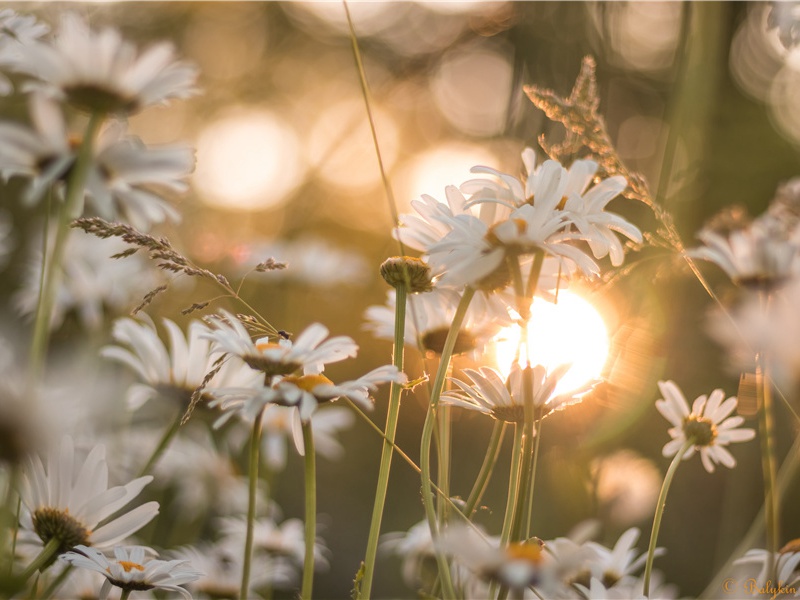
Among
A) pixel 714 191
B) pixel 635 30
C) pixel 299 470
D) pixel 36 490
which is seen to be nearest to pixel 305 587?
pixel 36 490

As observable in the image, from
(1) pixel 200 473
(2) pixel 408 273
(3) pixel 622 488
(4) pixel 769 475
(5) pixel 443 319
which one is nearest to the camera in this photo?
(4) pixel 769 475

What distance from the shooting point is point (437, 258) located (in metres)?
0.86

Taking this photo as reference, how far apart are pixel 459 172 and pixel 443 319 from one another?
1391 millimetres

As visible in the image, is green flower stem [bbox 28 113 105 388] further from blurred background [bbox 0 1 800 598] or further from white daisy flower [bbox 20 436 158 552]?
blurred background [bbox 0 1 800 598]

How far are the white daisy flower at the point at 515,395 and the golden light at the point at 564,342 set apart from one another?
0.03 metres

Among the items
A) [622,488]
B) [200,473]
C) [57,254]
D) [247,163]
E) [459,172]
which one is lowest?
[200,473]

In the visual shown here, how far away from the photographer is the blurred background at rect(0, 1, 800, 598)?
1613 mm

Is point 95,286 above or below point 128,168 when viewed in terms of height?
below

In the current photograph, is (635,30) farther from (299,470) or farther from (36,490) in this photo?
(36,490)

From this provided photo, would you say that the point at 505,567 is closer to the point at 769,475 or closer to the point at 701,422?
the point at 769,475

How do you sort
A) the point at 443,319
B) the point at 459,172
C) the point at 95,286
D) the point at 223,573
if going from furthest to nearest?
the point at 459,172, the point at 95,286, the point at 223,573, the point at 443,319

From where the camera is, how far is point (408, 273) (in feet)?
3.16

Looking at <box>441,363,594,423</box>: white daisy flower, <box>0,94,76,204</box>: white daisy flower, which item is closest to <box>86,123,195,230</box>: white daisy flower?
<box>0,94,76,204</box>: white daisy flower

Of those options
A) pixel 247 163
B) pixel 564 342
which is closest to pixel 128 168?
pixel 564 342
